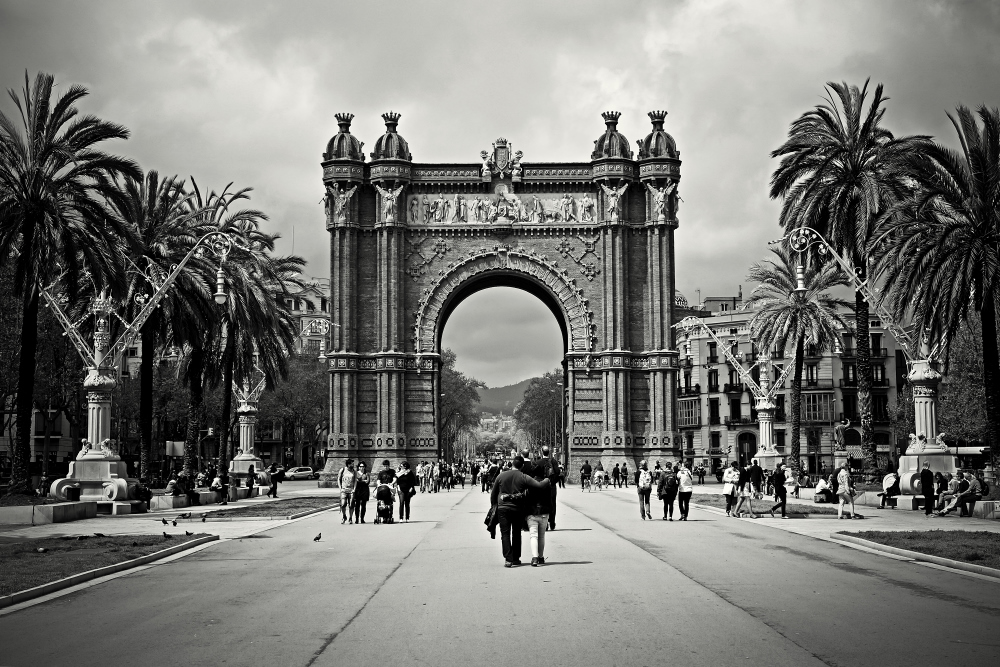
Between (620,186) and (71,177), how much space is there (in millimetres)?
35906

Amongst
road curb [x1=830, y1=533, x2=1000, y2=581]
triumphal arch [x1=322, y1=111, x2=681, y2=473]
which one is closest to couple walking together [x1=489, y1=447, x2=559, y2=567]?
road curb [x1=830, y1=533, x2=1000, y2=581]

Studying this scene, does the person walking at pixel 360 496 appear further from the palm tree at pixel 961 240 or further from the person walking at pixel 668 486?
the palm tree at pixel 961 240

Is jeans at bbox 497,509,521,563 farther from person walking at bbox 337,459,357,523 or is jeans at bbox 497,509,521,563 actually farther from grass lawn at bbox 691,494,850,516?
grass lawn at bbox 691,494,850,516

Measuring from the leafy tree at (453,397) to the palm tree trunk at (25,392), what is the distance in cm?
8628

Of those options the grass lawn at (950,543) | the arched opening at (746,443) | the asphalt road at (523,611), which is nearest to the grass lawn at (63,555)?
the asphalt road at (523,611)

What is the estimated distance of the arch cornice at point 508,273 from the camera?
62.6m

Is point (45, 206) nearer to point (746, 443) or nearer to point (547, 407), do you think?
point (746, 443)

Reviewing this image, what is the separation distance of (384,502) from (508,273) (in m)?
35.4

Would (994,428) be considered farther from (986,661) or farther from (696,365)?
(696,365)

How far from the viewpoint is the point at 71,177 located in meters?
31.8

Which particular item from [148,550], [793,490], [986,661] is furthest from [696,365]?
[986,661]

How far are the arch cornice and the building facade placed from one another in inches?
1295

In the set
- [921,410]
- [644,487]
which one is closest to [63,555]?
[644,487]

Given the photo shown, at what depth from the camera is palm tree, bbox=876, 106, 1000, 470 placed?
→ 105ft
